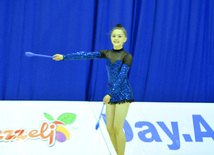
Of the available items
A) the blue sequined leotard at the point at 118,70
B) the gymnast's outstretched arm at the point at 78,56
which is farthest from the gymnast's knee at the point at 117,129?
the gymnast's outstretched arm at the point at 78,56

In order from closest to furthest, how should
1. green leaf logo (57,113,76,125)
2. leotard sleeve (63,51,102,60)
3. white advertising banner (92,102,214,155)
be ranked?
1. leotard sleeve (63,51,102,60)
2. white advertising banner (92,102,214,155)
3. green leaf logo (57,113,76,125)

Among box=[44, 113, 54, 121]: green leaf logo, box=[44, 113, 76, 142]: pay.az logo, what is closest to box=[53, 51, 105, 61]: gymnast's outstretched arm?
box=[44, 113, 76, 142]: pay.az logo

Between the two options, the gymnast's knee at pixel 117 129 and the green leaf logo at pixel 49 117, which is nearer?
the gymnast's knee at pixel 117 129

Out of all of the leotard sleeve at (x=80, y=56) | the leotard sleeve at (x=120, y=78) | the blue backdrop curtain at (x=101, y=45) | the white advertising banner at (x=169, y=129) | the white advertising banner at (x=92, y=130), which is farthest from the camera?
the blue backdrop curtain at (x=101, y=45)

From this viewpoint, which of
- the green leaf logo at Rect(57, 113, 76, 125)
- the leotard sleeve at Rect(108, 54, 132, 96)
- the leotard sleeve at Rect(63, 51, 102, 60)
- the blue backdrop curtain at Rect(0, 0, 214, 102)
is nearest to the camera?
the leotard sleeve at Rect(108, 54, 132, 96)

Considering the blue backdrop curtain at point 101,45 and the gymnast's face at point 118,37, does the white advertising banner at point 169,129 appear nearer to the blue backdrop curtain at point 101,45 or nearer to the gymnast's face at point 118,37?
the blue backdrop curtain at point 101,45

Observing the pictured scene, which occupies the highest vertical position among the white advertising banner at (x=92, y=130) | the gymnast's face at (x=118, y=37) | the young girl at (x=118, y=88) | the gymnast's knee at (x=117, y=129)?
the gymnast's face at (x=118, y=37)

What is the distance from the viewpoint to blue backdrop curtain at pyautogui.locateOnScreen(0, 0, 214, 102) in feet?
10.9

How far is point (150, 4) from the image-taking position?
3600mm

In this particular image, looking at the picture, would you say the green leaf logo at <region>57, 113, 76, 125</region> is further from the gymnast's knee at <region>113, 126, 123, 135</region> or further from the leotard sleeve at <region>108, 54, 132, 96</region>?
the leotard sleeve at <region>108, 54, 132, 96</region>

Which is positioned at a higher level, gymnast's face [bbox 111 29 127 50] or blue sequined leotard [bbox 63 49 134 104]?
gymnast's face [bbox 111 29 127 50]

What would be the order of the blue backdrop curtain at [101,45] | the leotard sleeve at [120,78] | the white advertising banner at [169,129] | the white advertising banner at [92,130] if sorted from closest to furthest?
the leotard sleeve at [120,78], the white advertising banner at [92,130], the white advertising banner at [169,129], the blue backdrop curtain at [101,45]

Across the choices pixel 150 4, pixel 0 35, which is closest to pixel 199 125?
pixel 150 4

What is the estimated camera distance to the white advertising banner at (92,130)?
85.3 inches
